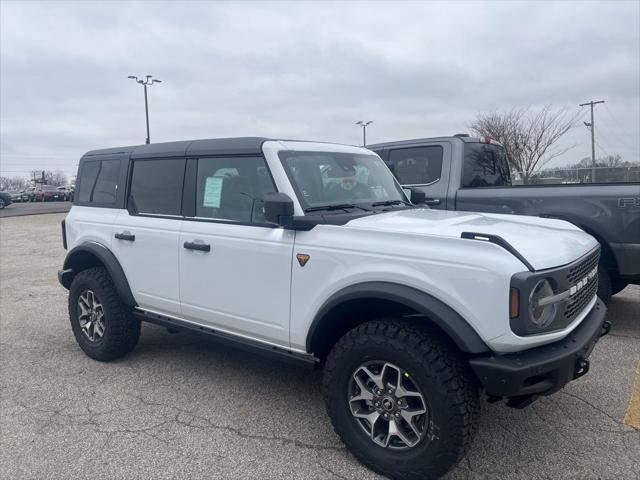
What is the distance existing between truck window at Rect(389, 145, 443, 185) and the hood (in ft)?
8.81

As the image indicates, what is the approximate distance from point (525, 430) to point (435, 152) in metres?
3.90

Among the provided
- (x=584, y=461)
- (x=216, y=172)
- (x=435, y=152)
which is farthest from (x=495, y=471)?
(x=435, y=152)

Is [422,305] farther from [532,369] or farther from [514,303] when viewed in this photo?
[532,369]

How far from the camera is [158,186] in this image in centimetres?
437

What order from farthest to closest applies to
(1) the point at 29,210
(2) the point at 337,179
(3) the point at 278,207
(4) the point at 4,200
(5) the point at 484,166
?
(4) the point at 4,200
(1) the point at 29,210
(5) the point at 484,166
(2) the point at 337,179
(3) the point at 278,207

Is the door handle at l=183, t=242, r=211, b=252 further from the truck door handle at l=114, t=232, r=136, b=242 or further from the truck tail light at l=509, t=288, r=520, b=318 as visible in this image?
the truck tail light at l=509, t=288, r=520, b=318

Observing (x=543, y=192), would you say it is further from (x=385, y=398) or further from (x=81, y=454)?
(x=81, y=454)

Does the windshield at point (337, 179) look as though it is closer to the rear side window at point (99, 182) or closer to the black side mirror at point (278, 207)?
the black side mirror at point (278, 207)

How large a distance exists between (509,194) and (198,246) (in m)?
3.59

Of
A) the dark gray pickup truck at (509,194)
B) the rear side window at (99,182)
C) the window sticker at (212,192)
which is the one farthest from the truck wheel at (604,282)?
the rear side window at (99,182)

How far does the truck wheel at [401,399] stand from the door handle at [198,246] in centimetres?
123

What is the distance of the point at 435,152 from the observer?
21.5ft

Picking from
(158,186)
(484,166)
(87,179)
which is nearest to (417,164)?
(484,166)

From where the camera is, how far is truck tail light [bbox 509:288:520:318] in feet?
8.17
